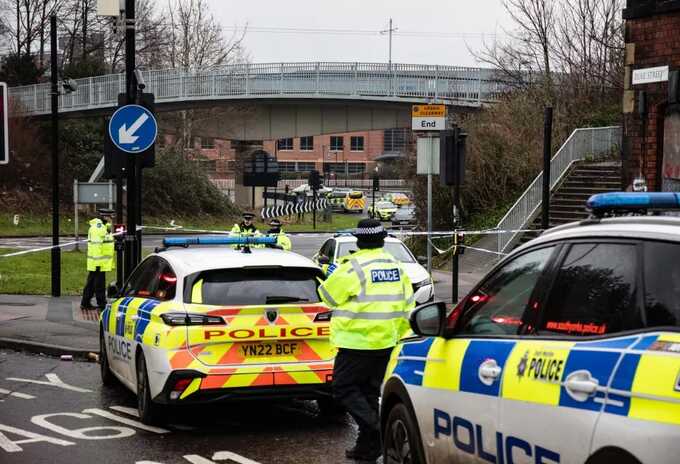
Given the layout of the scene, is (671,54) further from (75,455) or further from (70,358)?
(75,455)

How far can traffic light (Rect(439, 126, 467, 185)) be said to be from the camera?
701 inches

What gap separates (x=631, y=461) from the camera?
370cm

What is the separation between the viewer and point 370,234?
7340 millimetres

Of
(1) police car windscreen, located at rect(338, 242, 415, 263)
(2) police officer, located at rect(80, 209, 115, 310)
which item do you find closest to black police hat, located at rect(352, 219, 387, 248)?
(1) police car windscreen, located at rect(338, 242, 415, 263)

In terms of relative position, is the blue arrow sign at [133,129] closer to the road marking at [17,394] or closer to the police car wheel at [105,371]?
the police car wheel at [105,371]

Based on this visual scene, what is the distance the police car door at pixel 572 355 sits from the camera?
3998 millimetres

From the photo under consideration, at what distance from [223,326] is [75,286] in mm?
15042

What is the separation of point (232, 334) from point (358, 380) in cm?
143

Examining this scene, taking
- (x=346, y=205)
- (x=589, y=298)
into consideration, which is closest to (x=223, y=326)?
(x=589, y=298)

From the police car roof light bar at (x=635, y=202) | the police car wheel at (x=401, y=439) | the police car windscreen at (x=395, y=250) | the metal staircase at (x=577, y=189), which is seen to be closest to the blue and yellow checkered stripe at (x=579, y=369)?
the police car wheel at (x=401, y=439)

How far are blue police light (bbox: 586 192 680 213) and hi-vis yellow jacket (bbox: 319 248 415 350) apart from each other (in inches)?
112

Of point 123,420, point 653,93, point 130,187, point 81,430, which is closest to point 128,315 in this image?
point 123,420

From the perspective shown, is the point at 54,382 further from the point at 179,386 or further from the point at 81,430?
the point at 179,386

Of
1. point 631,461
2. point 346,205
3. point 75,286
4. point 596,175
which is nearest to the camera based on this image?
point 631,461
